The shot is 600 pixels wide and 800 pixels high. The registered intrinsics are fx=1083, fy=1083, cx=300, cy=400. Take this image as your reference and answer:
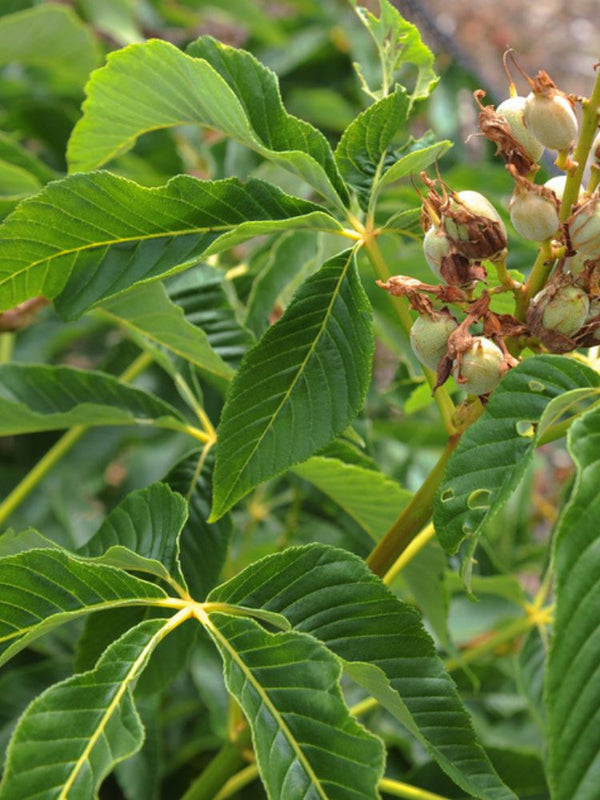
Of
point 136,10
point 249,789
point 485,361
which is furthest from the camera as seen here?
point 136,10

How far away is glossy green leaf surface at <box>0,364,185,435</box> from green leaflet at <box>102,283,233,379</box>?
0.20 feet

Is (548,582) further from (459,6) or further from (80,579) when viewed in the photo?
(459,6)

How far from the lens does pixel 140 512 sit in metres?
0.62

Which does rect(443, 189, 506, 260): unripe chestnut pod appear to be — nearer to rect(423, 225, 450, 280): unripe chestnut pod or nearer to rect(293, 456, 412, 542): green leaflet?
rect(423, 225, 450, 280): unripe chestnut pod

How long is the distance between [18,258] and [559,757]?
0.36 metres

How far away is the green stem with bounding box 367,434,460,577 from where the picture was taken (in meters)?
0.58

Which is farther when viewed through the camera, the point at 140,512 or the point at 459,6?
the point at 459,6

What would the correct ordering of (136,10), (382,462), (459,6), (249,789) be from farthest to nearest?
(459,6)
(136,10)
(382,462)
(249,789)

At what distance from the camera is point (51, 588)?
517 millimetres

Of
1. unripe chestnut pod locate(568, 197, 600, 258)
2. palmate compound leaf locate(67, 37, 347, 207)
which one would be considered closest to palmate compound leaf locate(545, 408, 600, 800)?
unripe chestnut pod locate(568, 197, 600, 258)

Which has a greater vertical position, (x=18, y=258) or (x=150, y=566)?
(x=18, y=258)

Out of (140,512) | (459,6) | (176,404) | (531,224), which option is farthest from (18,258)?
(459,6)

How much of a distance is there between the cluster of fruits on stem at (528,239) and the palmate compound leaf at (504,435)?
0.02 m

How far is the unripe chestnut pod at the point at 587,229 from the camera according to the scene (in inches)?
19.4
